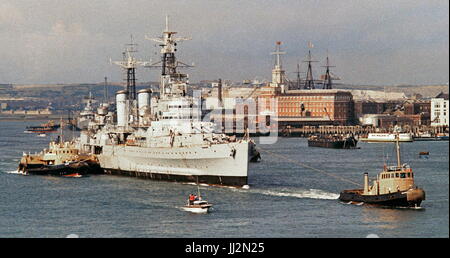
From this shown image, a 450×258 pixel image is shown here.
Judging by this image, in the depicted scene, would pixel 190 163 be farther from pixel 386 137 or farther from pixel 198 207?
pixel 386 137

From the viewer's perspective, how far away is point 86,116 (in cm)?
9638

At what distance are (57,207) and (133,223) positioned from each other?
6.08m

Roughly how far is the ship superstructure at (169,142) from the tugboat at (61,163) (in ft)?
2.96

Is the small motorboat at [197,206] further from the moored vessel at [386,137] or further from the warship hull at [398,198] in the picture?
the moored vessel at [386,137]

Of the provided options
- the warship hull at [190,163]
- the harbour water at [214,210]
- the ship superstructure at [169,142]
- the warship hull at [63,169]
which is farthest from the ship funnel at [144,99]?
the harbour water at [214,210]

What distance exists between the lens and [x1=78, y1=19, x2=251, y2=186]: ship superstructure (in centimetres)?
3681

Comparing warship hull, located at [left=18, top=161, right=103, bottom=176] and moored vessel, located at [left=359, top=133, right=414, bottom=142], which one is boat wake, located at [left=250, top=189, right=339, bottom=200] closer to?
warship hull, located at [left=18, top=161, right=103, bottom=176]

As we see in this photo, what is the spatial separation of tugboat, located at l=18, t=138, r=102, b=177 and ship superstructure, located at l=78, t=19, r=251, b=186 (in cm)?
90

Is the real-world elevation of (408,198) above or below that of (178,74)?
below

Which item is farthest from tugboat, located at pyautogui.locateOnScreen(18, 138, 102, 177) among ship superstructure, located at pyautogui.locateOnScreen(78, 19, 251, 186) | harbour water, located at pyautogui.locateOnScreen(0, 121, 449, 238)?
harbour water, located at pyautogui.locateOnScreen(0, 121, 449, 238)

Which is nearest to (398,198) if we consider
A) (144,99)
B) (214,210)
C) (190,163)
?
(214,210)

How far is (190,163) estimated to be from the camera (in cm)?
3866
